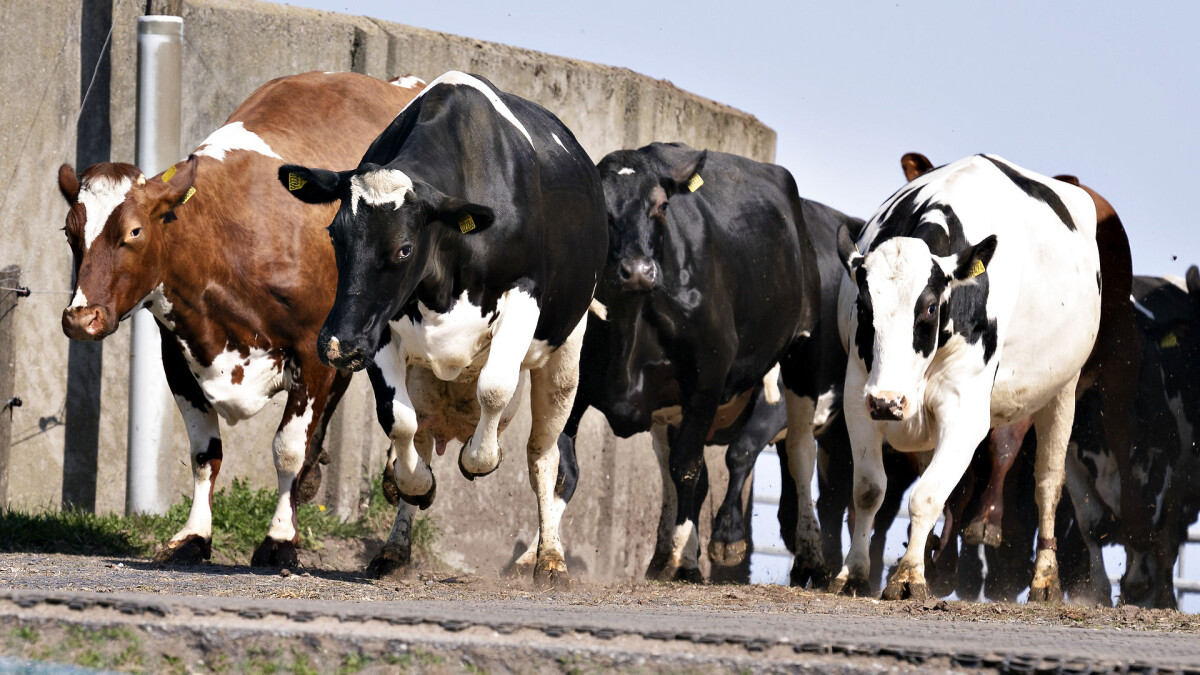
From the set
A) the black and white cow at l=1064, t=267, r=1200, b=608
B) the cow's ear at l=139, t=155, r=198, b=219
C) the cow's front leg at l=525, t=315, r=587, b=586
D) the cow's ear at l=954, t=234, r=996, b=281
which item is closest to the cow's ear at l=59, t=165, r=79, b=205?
the cow's ear at l=139, t=155, r=198, b=219

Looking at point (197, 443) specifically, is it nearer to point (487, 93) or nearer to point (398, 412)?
point (398, 412)

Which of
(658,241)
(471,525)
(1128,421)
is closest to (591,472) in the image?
(471,525)

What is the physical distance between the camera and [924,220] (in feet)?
27.5

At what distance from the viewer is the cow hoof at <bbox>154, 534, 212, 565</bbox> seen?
7559 millimetres

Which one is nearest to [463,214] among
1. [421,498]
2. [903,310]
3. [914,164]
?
[421,498]

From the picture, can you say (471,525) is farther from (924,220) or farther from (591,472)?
(924,220)

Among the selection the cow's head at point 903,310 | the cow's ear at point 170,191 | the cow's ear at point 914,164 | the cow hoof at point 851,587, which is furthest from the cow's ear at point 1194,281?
the cow's ear at point 170,191

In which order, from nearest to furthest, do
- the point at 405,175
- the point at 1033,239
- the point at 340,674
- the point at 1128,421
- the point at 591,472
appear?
1. the point at 340,674
2. the point at 405,175
3. the point at 1033,239
4. the point at 1128,421
5. the point at 591,472

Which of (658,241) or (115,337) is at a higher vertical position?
(658,241)

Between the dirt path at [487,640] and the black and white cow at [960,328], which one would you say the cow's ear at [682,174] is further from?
the dirt path at [487,640]

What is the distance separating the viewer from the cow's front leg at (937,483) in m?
7.45

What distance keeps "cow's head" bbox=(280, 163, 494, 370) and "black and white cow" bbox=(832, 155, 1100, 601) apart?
7.60ft

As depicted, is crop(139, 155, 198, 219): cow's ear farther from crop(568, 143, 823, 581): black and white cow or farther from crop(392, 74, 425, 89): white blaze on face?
crop(568, 143, 823, 581): black and white cow

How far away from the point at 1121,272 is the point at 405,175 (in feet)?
18.4
